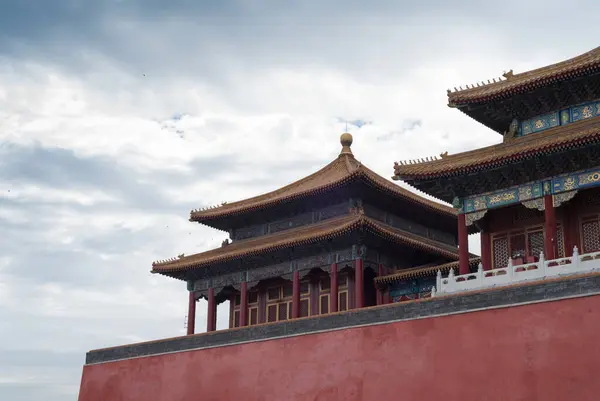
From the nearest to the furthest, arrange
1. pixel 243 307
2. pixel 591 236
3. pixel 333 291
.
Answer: pixel 591 236, pixel 333 291, pixel 243 307

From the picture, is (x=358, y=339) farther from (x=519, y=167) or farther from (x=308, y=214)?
(x=308, y=214)

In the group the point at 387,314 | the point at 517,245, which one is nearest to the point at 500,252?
the point at 517,245

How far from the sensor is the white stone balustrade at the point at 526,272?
60.8 ft

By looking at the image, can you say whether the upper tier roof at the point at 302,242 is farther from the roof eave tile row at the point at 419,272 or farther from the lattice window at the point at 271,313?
the lattice window at the point at 271,313

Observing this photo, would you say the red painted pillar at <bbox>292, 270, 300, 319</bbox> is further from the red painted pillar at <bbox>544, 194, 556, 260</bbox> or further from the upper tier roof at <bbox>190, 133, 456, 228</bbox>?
the red painted pillar at <bbox>544, 194, 556, 260</bbox>

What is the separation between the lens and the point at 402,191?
29.4 metres

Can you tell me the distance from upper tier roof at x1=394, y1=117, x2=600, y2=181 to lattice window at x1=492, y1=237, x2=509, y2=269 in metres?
2.20

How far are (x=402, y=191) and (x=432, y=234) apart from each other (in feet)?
8.39

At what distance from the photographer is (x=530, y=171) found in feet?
70.5

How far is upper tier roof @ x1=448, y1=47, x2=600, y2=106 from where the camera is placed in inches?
855

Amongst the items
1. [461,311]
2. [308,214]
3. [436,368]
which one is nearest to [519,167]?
[461,311]

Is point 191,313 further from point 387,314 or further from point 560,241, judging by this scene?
point 560,241

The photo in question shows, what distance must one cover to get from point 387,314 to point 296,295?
7.22m

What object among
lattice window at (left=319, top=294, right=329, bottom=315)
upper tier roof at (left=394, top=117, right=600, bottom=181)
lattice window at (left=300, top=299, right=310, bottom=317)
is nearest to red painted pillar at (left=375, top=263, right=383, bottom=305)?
lattice window at (left=319, top=294, right=329, bottom=315)
